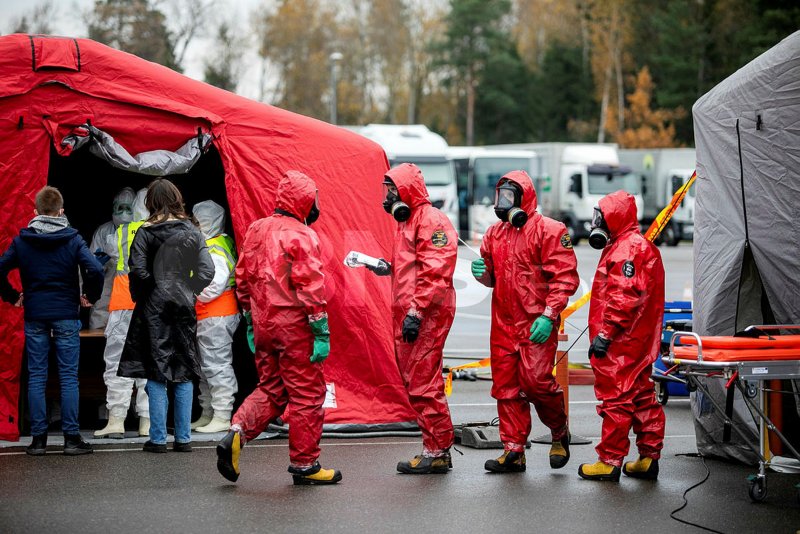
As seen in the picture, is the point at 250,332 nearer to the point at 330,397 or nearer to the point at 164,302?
the point at 164,302

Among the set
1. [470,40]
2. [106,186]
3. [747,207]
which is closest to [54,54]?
[106,186]

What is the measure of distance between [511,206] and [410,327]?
3.58ft

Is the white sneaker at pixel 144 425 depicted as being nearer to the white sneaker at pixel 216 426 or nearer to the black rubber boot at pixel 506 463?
the white sneaker at pixel 216 426

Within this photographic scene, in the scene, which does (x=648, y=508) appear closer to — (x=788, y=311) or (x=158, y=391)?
(x=788, y=311)

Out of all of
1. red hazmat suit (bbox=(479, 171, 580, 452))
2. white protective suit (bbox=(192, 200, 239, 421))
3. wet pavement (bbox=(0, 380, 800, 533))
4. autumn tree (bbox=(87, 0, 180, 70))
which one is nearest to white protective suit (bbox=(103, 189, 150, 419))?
wet pavement (bbox=(0, 380, 800, 533))

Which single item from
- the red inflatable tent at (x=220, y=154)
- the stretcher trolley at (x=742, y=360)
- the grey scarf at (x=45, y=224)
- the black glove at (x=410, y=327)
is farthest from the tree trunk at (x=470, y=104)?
the stretcher trolley at (x=742, y=360)

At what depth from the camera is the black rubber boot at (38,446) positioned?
24.0 ft

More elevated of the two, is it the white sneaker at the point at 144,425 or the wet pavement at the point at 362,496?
the white sneaker at the point at 144,425

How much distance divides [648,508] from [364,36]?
53.3 m

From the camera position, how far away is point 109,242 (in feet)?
27.8

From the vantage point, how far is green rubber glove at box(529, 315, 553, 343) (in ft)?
22.1

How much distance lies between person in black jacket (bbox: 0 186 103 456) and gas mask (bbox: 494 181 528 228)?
287cm

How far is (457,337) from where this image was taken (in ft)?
48.1

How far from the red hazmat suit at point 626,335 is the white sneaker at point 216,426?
10.00ft
